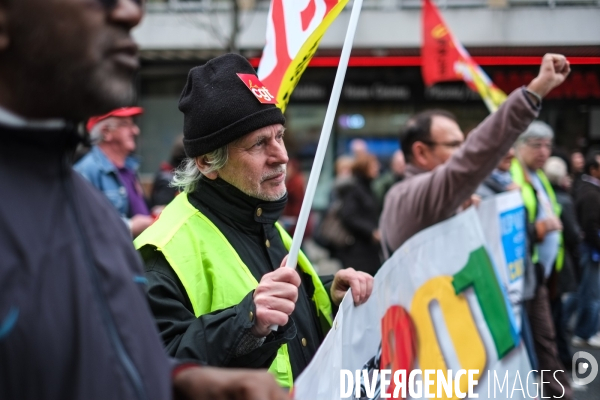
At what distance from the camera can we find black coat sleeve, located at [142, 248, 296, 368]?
210 cm

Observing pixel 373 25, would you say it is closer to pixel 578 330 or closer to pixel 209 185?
pixel 578 330

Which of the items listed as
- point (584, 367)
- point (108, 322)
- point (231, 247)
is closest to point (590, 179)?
point (584, 367)

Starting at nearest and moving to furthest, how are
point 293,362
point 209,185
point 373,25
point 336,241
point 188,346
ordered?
point 188,346 → point 293,362 → point 209,185 → point 336,241 → point 373,25

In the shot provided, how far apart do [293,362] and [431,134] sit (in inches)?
90.0

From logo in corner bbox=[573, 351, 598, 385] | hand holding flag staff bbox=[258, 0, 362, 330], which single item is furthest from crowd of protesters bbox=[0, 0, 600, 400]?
logo in corner bbox=[573, 351, 598, 385]

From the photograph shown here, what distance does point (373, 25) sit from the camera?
1455cm

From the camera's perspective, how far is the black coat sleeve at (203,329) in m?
2.10

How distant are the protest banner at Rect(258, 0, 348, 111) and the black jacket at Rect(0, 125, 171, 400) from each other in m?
1.60

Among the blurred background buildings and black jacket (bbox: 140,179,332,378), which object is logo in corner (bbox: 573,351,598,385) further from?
the blurred background buildings

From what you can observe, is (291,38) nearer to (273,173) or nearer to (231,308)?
(273,173)

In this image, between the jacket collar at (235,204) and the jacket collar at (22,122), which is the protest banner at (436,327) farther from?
the jacket collar at (22,122)

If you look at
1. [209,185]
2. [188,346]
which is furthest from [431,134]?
[188,346]

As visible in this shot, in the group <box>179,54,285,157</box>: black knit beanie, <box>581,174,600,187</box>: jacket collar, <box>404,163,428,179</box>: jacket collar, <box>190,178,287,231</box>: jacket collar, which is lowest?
<box>581,174,600,187</box>: jacket collar

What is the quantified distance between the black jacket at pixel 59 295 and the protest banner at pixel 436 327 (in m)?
1.11
